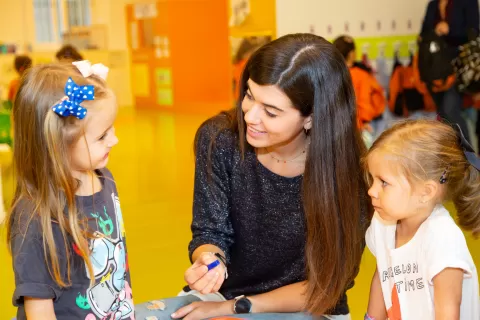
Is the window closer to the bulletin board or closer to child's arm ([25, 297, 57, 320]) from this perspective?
the bulletin board

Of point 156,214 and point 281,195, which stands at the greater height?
point 281,195

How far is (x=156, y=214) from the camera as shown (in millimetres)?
4645

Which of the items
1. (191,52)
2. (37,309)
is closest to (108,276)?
(37,309)

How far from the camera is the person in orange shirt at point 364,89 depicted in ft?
17.5

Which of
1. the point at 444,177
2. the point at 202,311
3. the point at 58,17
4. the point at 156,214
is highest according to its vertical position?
the point at 58,17

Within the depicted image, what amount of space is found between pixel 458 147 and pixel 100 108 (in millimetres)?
918

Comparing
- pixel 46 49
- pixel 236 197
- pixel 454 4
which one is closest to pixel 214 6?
pixel 46 49

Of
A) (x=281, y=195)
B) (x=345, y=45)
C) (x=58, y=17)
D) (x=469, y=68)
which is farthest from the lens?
(x=58, y=17)

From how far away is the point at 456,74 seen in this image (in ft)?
17.3

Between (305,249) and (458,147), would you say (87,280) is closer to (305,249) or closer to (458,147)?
(305,249)

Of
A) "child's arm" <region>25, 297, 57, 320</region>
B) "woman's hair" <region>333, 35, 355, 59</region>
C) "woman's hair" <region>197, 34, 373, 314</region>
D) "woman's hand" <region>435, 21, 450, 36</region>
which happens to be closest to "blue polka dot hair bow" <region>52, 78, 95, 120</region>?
"child's arm" <region>25, 297, 57, 320</region>

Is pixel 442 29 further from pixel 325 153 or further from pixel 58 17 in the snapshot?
pixel 58 17

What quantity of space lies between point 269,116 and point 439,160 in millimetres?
495

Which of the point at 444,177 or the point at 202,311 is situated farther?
the point at 202,311
